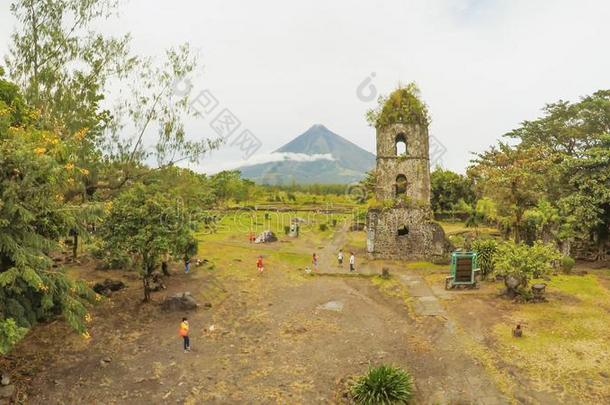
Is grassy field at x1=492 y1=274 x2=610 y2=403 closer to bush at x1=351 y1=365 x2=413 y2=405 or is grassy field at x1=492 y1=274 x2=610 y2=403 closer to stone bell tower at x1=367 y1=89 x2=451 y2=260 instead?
bush at x1=351 y1=365 x2=413 y2=405

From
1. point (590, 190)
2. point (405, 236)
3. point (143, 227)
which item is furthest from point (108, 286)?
point (590, 190)

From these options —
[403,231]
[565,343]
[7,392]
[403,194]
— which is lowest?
[7,392]

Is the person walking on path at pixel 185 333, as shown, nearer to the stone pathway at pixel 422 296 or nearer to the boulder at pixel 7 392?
the boulder at pixel 7 392

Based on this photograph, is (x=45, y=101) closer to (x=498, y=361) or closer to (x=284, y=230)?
(x=498, y=361)

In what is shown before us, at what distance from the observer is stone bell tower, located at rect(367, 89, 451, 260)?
27.8 metres

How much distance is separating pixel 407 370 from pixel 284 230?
29.6m

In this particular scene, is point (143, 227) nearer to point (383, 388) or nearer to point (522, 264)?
point (383, 388)

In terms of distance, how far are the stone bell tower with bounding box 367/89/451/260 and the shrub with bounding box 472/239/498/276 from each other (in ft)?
14.3

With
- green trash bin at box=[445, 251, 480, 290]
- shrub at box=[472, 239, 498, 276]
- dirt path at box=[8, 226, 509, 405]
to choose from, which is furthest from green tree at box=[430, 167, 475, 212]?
dirt path at box=[8, 226, 509, 405]

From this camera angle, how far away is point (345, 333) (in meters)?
16.3

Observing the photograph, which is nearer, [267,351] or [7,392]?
[7,392]

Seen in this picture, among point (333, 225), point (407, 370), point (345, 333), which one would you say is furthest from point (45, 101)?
point (333, 225)

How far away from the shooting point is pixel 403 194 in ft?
93.5

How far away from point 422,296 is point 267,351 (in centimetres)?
901
